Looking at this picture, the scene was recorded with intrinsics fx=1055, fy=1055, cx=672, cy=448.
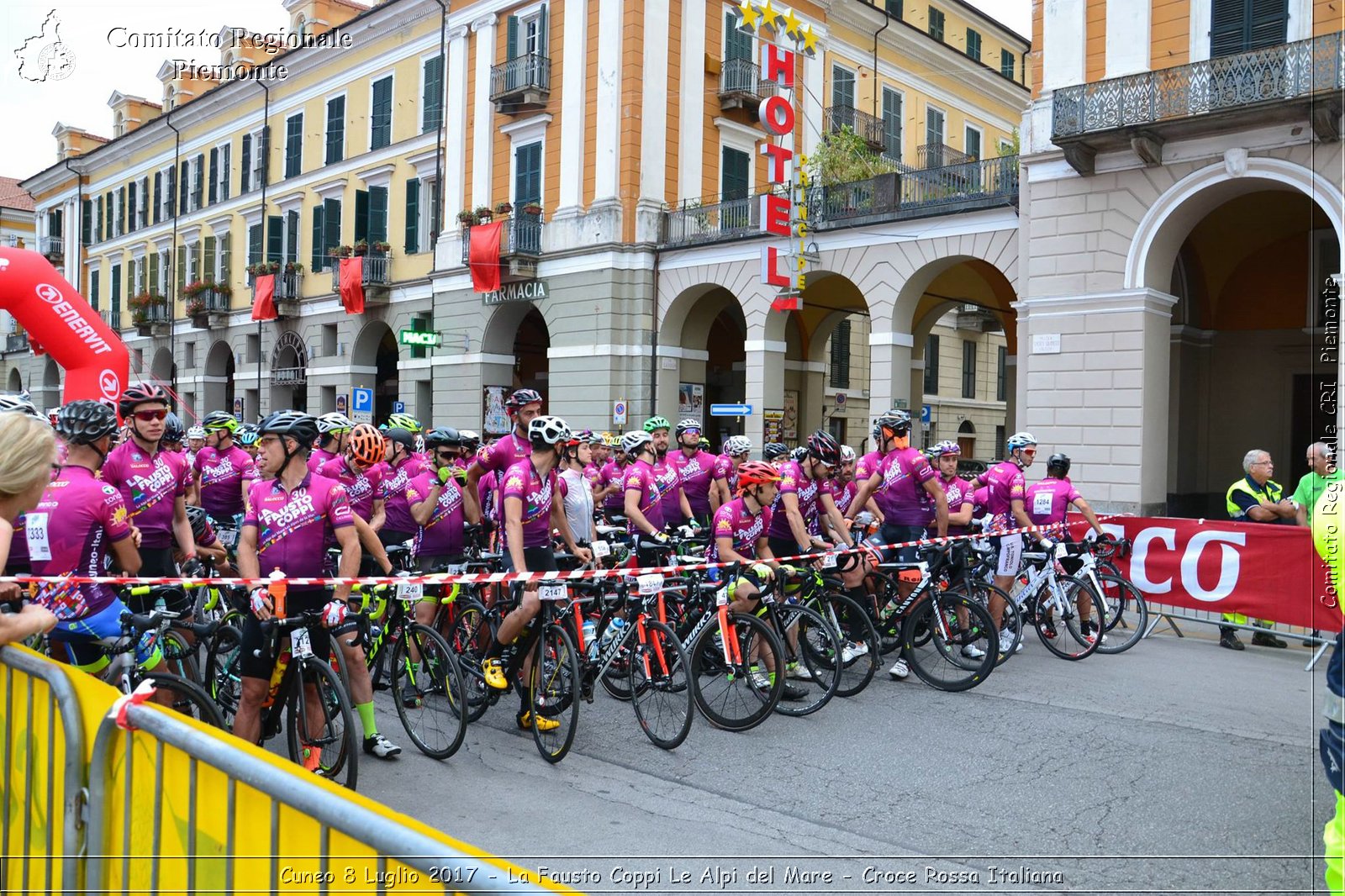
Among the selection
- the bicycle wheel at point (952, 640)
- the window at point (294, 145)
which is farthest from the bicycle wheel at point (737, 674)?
the window at point (294, 145)

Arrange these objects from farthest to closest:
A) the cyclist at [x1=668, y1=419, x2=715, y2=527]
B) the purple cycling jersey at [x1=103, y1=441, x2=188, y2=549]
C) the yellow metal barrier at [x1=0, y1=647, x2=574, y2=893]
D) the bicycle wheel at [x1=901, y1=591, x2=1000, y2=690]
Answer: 1. the cyclist at [x1=668, y1=419, x2=715, y2=527]
2. the bicycle wheel at [x1=901, y1=591, x2=1000, y2=690]
3. the purple cycling jersey at [x1=103, y1=441, x2=188, y2=549]
4. the yellow metal barrier at [x1=0, y1=647, x2=574, y2=893]

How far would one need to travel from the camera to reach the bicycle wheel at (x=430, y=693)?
6301 mm

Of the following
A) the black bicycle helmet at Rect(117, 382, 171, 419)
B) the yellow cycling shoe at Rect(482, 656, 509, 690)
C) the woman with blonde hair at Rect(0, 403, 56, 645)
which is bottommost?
the yellow cycling shoe at Rect(482, 656, 509, 690)

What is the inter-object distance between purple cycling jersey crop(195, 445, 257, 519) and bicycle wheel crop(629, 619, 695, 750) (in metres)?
5.19

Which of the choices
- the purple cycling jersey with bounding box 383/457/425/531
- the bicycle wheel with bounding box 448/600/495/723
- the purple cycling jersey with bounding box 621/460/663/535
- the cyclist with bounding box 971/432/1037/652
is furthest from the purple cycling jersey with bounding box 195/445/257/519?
the cyclist with bounding box 971/432/1037/652

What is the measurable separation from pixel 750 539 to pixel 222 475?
546 cm

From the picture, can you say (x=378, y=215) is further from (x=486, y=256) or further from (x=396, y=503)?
(x=396, y=503)

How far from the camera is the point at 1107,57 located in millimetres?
17344

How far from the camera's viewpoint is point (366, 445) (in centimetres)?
754

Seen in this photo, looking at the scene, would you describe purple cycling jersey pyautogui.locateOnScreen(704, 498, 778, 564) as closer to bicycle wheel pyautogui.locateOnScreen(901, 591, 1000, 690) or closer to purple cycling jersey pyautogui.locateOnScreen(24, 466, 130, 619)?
bicycle wheel pyautogui.locateOnScreen(901, 591, 1000, 690)

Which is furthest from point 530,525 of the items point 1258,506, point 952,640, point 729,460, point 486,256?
point 486,256

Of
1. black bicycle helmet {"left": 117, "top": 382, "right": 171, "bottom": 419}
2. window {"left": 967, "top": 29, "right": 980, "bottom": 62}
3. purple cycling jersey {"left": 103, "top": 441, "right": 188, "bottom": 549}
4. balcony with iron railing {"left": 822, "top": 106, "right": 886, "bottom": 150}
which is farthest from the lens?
window {"left": 967, "top": 29, "right": 980, "bottom": 62}

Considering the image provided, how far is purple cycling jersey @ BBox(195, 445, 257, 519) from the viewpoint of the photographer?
1019 cm

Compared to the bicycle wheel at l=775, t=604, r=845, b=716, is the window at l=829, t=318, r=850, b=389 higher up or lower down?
higher up
